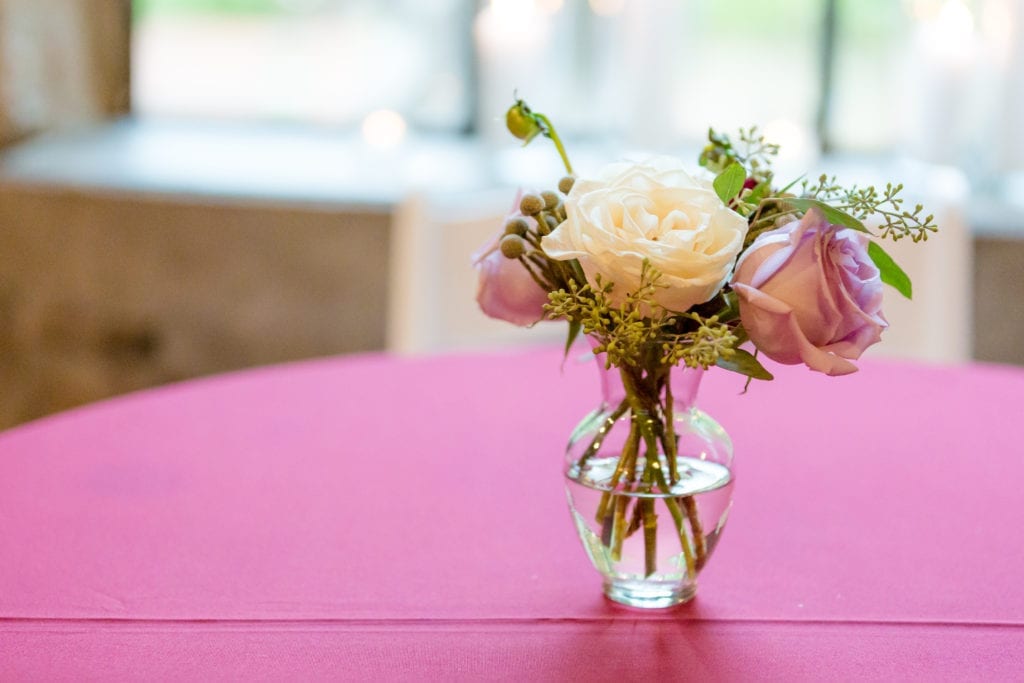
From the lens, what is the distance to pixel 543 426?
121 cm

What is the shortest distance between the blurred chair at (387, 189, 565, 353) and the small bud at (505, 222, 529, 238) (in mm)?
837

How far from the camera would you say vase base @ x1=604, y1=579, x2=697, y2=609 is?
0.83 metres

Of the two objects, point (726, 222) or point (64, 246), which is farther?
point (64, 246)

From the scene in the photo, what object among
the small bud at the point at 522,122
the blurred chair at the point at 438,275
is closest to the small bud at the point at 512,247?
the small bud at the point at 522,122

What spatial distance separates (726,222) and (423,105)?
7.71 feet

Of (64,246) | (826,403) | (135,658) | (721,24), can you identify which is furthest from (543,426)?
(721,24)

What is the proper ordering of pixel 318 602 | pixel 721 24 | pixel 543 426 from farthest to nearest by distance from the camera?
pixel 721 24, pixel 543 426, pixel 318 602

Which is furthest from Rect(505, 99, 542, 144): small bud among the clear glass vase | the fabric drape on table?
the fabric drape on table

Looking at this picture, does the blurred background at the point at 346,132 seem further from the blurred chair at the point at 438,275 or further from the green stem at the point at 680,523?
the green stem at the point at 680,523

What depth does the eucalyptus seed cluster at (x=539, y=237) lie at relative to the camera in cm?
74

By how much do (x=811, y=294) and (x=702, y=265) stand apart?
64mm

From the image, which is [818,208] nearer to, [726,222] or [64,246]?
[726,222]

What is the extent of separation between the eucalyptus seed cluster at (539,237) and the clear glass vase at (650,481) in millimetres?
67

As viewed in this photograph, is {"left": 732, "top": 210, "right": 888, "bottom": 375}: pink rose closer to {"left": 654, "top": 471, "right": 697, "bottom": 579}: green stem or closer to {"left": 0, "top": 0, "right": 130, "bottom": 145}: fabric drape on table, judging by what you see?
{"left": 654, "top": 471, "right": 697, "bottom": 579}: green stem
